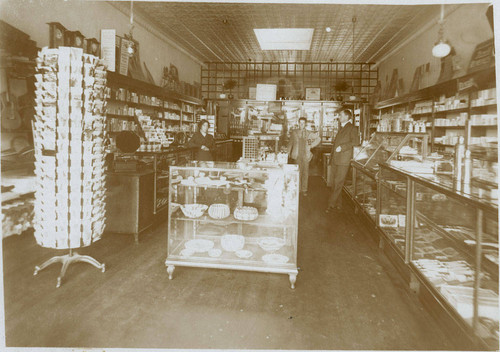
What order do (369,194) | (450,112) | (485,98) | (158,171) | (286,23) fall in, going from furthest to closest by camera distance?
(286,23) < (450,112) < (485,98) < (369,194) < (158,171)

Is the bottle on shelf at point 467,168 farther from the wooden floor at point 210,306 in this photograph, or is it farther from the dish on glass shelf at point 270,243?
the dish on glass shelf at point 270,243

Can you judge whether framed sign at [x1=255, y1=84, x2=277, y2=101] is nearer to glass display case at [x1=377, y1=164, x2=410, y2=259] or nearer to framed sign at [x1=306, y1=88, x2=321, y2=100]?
Result: framed sign at [x1=306, y1=88, x2=321, y2=100]

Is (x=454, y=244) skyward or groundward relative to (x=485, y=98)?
groundward

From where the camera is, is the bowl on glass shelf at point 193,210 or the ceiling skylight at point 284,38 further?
the ceiling skylight at point 284,38

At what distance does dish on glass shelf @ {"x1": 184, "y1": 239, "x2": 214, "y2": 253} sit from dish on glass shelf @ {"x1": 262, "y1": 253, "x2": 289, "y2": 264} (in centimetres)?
55

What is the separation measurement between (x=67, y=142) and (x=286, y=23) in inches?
282

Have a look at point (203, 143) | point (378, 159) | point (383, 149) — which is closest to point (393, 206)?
point (378, 159)

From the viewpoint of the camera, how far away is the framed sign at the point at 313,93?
43.4ft

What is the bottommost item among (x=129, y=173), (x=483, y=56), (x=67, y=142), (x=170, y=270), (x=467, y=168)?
(x=170, y=270)

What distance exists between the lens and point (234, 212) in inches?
133

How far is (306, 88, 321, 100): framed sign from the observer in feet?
43.4

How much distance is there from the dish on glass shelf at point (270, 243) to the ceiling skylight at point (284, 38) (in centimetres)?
731

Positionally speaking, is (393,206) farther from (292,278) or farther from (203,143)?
(203,143)

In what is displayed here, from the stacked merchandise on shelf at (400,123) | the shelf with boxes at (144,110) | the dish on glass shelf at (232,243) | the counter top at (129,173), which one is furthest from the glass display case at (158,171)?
the stacked merchandise on shelf at (400,123)
